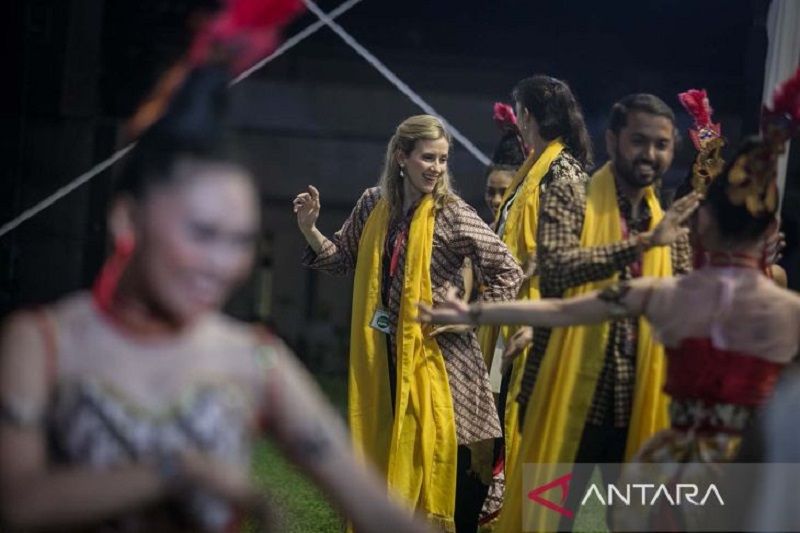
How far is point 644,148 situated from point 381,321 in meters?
1.72

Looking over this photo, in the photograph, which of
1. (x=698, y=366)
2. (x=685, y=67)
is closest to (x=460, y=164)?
(x=685, y=67)

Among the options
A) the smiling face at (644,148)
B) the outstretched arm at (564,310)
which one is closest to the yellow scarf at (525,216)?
the smiling face at (644,148)

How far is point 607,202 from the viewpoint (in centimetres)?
445

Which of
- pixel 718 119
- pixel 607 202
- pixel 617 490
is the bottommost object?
pixel 617 490

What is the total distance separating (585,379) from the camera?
14.4ft

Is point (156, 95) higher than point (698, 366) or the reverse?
higher

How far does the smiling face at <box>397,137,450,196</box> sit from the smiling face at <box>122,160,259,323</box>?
9.90 ft

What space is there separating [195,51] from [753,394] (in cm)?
176

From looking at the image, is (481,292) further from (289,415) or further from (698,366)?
(289,415)

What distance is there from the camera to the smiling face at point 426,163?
5832 mm

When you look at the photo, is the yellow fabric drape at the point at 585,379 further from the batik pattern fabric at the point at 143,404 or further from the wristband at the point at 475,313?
the batik pattern fabric at the point at 143,404

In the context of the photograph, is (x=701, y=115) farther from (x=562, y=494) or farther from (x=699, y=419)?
(x=699, y=419)

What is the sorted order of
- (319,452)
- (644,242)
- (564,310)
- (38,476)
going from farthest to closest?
(644,242), (564,310), (319,452), (38,476)

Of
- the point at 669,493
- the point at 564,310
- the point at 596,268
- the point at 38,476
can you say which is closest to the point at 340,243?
the point at 596,268
